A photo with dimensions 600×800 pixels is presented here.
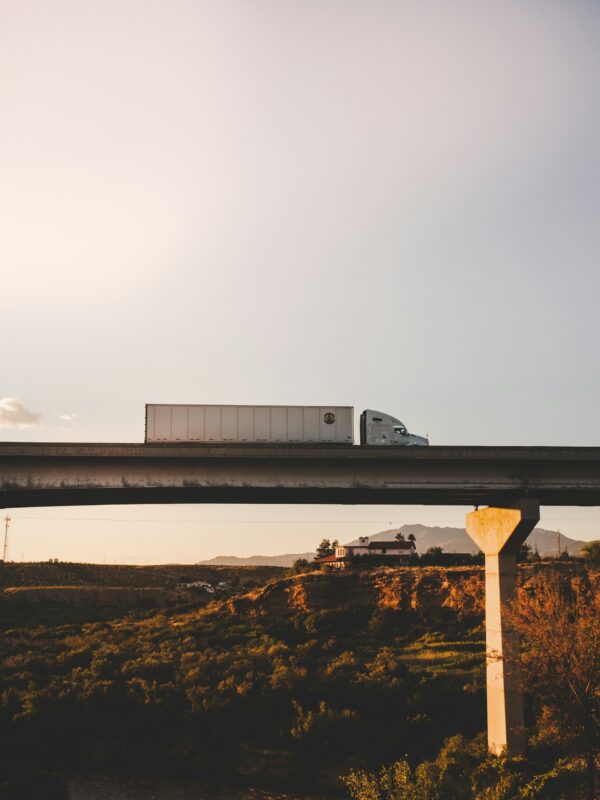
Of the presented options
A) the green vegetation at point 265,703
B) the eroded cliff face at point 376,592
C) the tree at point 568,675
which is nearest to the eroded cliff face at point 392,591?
the eroded cliff face at point 376,592

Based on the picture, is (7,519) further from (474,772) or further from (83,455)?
(474,772)

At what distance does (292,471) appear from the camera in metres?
36.7

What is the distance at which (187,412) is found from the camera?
126 feet

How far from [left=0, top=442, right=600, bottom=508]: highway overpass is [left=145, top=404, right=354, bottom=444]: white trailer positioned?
103 centimetres

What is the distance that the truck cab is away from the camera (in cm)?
3922

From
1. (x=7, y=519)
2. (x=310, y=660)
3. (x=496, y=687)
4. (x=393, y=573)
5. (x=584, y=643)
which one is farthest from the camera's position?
(x=7, y=519)

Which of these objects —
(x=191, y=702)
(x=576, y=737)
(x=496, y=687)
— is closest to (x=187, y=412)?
(x=191, y=702)

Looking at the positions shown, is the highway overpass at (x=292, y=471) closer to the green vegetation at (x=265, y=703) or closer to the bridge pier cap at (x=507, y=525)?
the bridge pier cap at (x=507, y=525)

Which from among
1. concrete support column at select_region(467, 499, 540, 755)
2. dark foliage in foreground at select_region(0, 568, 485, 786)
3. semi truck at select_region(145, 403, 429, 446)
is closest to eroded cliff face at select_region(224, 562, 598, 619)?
dark foliage in foreground at select_region(0, 568, 485, 786)

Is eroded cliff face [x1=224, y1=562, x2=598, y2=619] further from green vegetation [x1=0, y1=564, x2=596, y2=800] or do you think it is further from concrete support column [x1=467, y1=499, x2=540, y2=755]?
concrete support column [x1=467, y1=499, x2=540, y2=755]

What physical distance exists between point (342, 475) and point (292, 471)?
2.45 metres

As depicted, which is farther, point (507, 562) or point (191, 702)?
point (191, 702)

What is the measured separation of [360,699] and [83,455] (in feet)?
67.4

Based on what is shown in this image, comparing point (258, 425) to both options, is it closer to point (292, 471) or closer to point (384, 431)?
point (292, 471)
